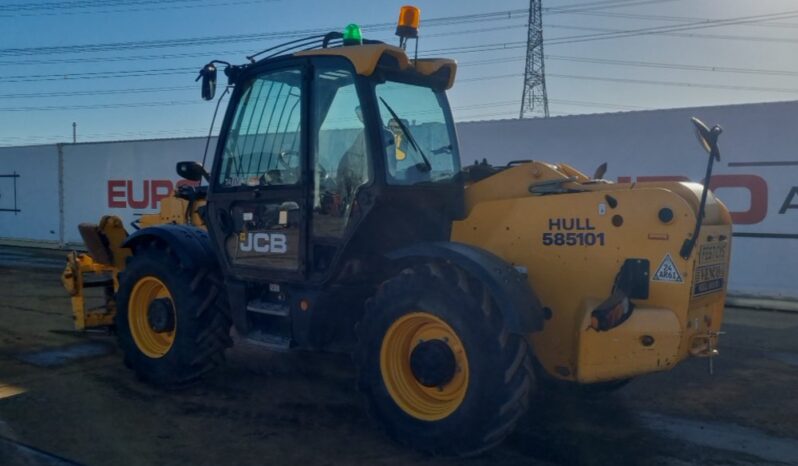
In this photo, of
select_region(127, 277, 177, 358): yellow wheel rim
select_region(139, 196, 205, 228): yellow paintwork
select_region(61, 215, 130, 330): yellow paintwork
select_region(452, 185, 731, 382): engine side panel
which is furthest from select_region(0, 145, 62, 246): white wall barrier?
select_region(452, 185, 731, 382): engine side panel

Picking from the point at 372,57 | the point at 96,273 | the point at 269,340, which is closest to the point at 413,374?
the point at 269,340

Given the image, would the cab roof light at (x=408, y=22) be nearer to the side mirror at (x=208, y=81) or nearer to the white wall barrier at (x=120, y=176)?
the side mirror at (x=208, y=81)

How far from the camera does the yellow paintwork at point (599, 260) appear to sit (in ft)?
14.6

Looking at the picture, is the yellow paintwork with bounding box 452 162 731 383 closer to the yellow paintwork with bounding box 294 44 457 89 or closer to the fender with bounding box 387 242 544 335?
the fender with bounding box 387 242 544 335

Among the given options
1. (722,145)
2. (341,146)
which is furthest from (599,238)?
(722,145)

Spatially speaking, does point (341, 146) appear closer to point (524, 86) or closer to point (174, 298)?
point (174, 298)

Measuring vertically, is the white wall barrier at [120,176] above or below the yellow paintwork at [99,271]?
above

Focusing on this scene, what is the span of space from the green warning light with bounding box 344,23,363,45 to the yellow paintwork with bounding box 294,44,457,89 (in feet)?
0.76

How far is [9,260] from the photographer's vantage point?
16266 mm

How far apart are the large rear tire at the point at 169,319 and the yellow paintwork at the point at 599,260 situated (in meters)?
2.11

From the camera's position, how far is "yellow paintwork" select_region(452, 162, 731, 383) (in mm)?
4445

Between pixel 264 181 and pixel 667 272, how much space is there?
9.55 feet

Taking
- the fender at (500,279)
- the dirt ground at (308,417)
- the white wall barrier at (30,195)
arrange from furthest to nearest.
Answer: the white wall barrier at (30,195), the dirt ground at (308,417), the fender at (500,279)

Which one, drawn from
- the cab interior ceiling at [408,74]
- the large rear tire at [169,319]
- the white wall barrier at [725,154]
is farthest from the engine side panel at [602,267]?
the white wall barrier at [725,154]
